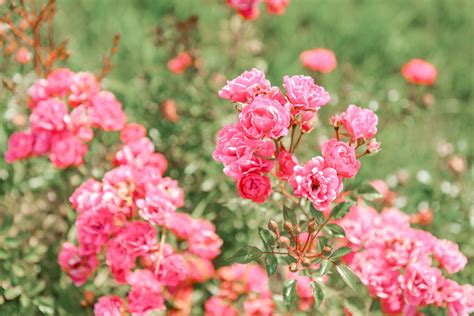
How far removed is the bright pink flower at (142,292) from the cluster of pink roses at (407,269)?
0.52 m

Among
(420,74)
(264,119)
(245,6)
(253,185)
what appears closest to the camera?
(264,119)

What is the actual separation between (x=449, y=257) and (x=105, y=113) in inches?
40.9

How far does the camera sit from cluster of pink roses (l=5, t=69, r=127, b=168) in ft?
5.19

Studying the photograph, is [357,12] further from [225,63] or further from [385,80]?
[225,63]

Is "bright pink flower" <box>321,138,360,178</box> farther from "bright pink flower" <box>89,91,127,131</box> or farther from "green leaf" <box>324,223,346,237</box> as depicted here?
"bright pink flower" <box>89,91,127,131</box>

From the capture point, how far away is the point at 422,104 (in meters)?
2.54

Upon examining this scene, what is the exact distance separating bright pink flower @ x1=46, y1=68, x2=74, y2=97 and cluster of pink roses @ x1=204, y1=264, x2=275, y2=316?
72 cm

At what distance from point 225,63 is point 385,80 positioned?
1.01 meters

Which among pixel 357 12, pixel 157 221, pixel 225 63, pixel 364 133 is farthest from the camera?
pixel 357 12

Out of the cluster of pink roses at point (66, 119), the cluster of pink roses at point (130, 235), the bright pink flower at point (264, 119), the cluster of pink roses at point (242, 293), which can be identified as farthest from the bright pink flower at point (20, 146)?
the bright pink flower at point (264, 119)

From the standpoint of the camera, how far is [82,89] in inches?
64.8

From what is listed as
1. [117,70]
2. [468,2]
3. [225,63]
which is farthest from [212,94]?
[468,2]

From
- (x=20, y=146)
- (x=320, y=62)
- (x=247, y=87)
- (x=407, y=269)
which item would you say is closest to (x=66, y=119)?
(x=20, y=146)

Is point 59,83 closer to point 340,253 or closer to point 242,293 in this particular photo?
point 242,293
